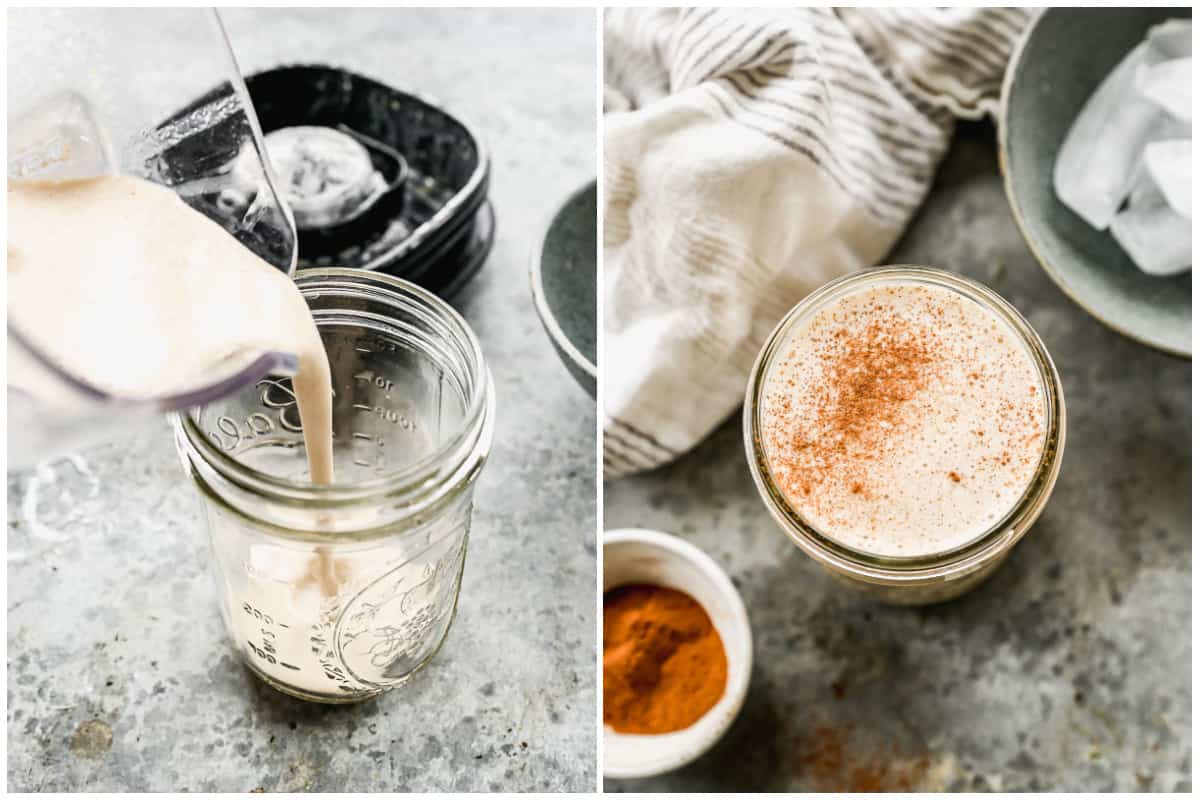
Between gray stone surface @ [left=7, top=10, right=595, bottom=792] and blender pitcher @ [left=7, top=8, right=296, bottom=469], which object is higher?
blender pitcher @ [left=7, top=8, right=296, bottom=469]

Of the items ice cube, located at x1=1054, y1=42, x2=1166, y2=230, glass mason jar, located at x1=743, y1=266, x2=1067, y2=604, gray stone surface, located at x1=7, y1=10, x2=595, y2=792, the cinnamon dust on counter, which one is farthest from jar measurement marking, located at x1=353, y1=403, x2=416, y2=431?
ice cube, located at x1=1054, y1=42, x2=1166, y2=230

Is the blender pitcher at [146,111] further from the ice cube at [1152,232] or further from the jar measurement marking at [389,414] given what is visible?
the ice cube at [1152,232]

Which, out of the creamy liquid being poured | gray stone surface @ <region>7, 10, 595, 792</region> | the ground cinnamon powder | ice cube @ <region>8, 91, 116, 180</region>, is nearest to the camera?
the creamy liquid being poured

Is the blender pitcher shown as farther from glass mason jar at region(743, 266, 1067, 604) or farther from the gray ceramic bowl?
the gray ceramic bowl

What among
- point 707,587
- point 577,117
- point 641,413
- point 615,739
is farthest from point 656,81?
point 615,739

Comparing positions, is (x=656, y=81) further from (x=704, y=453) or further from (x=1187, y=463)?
(x=1187, y=463)

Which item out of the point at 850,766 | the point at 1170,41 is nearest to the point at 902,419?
the point at 850,766

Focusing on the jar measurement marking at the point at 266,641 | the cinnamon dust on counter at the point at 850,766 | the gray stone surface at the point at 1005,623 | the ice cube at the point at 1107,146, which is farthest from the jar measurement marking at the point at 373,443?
the ice cube at the point at 1107,146
